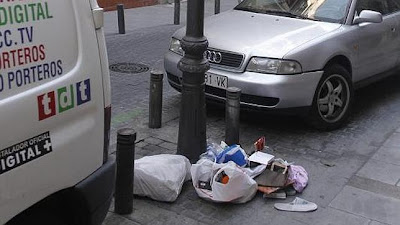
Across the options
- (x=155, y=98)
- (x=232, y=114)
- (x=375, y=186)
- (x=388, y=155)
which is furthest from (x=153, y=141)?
(x=388, y=155)

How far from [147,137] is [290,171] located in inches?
64.5

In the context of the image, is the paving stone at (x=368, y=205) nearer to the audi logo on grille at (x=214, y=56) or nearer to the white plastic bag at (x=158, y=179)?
the white plastic bag at (x=158, y=179)

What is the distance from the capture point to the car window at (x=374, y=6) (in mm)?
6151

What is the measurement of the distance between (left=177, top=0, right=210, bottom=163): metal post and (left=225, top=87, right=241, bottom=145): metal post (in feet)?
1.25

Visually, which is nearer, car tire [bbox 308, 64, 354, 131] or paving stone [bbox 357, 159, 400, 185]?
paving stone [bbox 357, 159, 400, 185]

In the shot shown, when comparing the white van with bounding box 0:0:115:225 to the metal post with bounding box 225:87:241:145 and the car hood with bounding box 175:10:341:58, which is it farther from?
the car hood with bounding box 175:10:341:58

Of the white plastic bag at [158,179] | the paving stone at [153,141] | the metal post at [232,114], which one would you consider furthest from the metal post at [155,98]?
the white plastic bag at [158,179]

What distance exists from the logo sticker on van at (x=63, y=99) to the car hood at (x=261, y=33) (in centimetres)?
303

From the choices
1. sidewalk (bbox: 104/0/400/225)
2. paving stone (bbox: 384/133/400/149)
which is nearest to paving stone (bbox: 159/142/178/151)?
sidewalk (bbox: 104/0/400/225)

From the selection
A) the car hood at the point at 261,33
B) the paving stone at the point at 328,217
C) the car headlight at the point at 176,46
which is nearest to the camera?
the paving stone at the point at 328,217

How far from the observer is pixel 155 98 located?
555 centimetres

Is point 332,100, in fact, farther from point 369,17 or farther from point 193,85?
point 193,85

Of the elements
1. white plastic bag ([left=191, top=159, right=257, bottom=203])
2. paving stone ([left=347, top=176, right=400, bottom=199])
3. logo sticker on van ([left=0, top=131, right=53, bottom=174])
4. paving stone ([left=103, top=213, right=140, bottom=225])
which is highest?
logo sticker on van ([left=0, top=131, right=53, bottom=174])

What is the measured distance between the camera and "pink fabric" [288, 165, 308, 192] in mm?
4316
